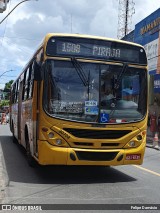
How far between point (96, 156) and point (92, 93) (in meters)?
1.41

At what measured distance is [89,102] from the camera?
9.33 meters

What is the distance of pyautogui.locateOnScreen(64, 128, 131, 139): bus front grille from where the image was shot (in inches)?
Result: 360

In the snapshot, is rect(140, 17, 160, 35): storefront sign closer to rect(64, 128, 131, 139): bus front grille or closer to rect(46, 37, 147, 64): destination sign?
rect(46, 37, 147, 64): destination sign

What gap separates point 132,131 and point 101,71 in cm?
154

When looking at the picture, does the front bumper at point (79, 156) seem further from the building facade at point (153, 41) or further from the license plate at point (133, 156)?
the building facade at point (153, 41)

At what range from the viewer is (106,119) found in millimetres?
9344

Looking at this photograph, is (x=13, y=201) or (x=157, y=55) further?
(x=157, y=55)

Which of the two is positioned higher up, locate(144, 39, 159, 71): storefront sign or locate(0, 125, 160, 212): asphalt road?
locate(144, 39, 159, 71): storefront sign

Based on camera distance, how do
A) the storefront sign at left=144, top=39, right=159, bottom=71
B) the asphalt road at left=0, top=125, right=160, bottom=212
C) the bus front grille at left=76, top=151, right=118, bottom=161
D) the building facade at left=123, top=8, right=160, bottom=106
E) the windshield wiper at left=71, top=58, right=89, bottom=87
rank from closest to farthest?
the asphalt road at left=0, top=125, right=160, bottom=212
the bus front grille at left=76, top=151, right=118, bottom=161
the windshield wiper at left=71, top=58, right=89, bottom=87
the building facade at left=123, top=8, right=160, bottom=106
the storefront sign at left=144, top=39, right=159, bottom=71

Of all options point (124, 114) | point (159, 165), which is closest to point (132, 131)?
point (124, 114)

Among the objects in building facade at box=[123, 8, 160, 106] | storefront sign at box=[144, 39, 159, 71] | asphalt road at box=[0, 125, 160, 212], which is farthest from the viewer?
storefront sign at box=[144, 39, 159, 71]

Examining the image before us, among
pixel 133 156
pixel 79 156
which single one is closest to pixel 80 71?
pixel 79 156

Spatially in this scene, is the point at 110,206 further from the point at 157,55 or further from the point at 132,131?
the point at 157,55

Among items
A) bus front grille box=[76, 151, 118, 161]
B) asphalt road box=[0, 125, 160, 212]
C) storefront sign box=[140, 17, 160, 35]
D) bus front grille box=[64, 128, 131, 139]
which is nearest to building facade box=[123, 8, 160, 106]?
storefront sign box=[140, 17, 160, 35]
